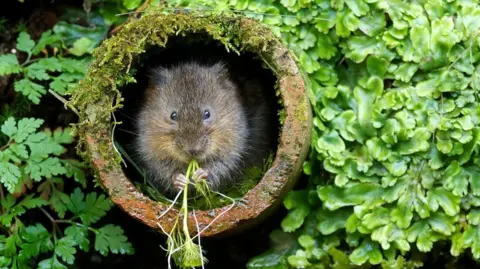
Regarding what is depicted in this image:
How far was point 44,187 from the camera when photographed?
4.45 meters

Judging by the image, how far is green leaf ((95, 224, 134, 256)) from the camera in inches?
167

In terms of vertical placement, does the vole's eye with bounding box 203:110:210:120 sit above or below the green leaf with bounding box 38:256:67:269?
above

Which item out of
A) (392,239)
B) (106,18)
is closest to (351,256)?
(392,239)

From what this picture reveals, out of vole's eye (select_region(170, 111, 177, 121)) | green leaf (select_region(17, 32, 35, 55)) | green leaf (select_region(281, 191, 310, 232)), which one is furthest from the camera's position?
green leaf (select_region(17, 32, 35, 55))

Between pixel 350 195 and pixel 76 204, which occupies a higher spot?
pixel 350 195

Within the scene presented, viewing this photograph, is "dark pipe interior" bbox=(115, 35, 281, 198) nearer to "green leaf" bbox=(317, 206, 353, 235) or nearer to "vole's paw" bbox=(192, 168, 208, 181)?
"vole's paw" bbox=(192, 168, 208, 181)

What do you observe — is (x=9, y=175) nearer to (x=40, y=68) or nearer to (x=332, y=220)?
(x=40, y=68)

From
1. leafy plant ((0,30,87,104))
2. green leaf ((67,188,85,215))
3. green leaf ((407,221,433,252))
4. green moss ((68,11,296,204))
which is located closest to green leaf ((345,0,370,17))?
green moss ((68,11,296,204))

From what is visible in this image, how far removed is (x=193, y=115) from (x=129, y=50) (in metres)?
0.53

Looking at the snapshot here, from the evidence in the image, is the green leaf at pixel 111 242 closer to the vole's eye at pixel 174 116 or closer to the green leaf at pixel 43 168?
the green leaf at pixel 43 168

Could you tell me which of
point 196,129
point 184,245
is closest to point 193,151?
point 196,129

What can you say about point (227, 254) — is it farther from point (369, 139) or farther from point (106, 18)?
point (106, 18)

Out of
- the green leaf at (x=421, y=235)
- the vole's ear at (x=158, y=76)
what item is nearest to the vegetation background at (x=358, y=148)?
the green leaf at (x=421, y=235)

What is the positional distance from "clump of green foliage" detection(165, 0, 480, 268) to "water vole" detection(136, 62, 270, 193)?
1.42ft
